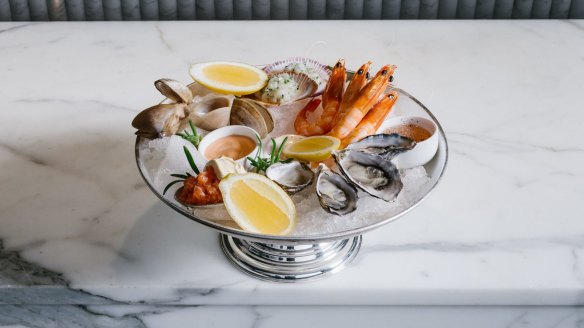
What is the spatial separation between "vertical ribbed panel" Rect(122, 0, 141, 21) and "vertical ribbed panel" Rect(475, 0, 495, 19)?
2.64 ft

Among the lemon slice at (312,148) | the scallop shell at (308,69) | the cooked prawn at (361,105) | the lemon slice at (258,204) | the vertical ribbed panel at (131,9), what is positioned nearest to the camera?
the lemon slice at (258,204)

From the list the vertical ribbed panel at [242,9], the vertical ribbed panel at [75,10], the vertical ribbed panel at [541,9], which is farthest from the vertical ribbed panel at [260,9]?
the vertical ribbed panel at [541,9]

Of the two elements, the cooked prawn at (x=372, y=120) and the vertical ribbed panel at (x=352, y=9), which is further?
the vertical ribbed panel at (x=352, y=9)

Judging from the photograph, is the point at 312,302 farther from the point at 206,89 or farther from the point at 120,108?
the point at 120,108

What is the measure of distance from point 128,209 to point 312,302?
0.31 m

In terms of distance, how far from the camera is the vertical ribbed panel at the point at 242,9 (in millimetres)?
1636

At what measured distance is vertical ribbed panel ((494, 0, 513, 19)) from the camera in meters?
1.66

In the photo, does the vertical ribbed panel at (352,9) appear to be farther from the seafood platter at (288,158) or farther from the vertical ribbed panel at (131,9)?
the seafood platter at (288,158)

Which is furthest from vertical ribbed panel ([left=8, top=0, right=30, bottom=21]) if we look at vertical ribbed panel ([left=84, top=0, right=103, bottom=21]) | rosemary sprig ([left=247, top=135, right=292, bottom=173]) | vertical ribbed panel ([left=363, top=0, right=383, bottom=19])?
rosemary sprig ([left=247, top=135, right=292, bottom=173])

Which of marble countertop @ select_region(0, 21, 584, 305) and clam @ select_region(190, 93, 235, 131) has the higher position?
clam @ select_region(190, 93, 235, 131)

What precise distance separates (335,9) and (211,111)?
0.75 metres

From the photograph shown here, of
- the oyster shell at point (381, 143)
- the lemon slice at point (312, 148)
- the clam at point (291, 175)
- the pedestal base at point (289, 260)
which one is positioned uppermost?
the oyster shell at point (381, 143)

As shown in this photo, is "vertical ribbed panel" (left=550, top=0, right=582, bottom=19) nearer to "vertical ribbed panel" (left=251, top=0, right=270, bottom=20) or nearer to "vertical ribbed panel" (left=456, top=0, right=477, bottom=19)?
"vertical ribbed panel" (left=456, top=0, right=477, bottom=19)

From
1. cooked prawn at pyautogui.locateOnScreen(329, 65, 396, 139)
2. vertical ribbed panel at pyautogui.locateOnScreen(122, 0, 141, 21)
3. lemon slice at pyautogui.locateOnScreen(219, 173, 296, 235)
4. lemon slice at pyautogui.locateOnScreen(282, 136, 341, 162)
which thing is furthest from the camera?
vertical ribbed panel at pyautogui.locateOnScreen(122, 0, 141, 21)
